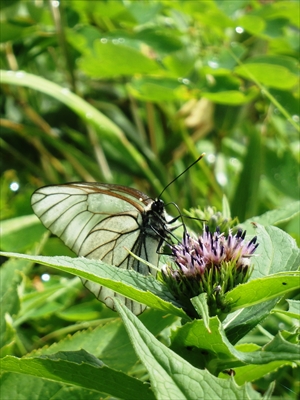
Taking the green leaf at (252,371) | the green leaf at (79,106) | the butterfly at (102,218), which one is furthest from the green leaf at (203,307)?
the green leaf at (79,106)

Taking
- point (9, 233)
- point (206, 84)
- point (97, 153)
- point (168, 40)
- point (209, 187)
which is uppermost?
point (168, 40)

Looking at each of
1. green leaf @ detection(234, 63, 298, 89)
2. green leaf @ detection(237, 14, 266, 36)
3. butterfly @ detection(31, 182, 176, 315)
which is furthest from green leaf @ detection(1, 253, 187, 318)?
green leaf @ detection(237, 14, 266, 36)

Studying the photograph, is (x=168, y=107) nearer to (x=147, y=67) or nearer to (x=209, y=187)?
(x=209, y=187)

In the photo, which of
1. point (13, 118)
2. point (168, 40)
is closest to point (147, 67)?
point (168, 40)

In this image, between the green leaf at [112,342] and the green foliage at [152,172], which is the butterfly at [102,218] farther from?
the green leaf at [112,342]

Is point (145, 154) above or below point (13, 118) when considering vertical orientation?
below
